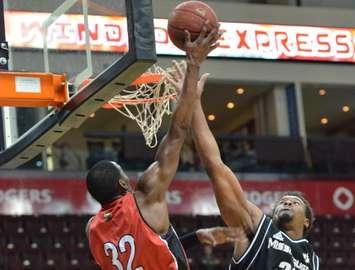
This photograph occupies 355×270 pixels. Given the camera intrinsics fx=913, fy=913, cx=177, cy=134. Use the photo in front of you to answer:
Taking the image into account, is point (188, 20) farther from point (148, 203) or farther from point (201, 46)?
point (148, 203)

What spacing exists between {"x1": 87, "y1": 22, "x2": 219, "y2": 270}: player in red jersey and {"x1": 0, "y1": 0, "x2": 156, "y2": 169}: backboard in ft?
0.80

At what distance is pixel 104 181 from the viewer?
10.8 feet

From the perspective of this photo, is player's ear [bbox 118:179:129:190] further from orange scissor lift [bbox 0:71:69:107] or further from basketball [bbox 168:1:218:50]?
orange scissor lift [bbox 0:71:69:107]

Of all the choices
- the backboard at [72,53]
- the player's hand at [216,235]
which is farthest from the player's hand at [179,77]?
the player's hand at [216,235]

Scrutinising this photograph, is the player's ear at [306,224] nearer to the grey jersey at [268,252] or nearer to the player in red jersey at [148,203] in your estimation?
the grey jersey at [268,252]

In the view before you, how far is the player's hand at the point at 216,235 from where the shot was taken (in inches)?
142

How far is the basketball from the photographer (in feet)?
11.3

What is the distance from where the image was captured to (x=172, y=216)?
11922mm

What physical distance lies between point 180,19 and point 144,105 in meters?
1.40

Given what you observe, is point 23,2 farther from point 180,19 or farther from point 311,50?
point 311,50

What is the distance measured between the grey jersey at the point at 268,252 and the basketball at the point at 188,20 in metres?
0.78

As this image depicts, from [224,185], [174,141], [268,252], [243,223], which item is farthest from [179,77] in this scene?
[268,252]

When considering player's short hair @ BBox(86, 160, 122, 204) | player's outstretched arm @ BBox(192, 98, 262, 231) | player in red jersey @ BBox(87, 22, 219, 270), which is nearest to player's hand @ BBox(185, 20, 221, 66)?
player in red jersey @ BBox(87, 22, 219, 270)

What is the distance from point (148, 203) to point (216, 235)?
1.70 feet
